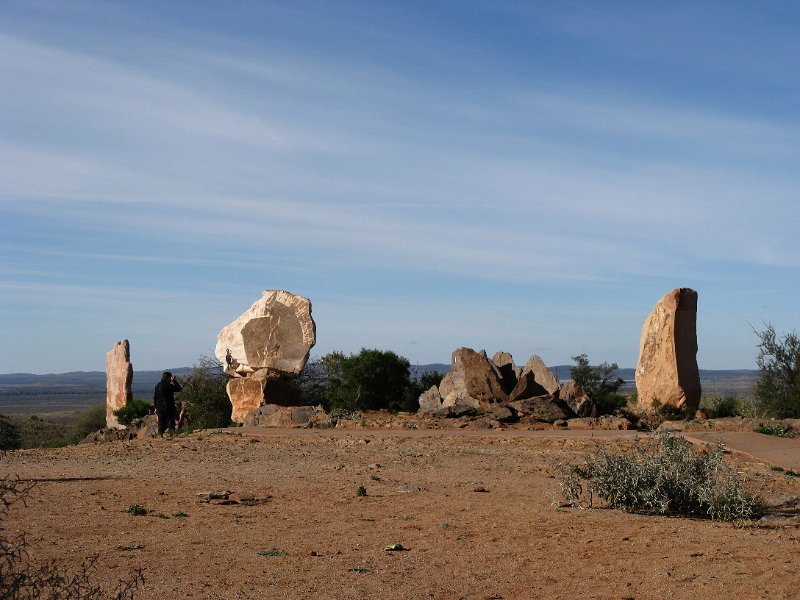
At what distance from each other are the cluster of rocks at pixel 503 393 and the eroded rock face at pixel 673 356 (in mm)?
1840

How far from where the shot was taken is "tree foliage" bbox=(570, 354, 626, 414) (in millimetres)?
24438

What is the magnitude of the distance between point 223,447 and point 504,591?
10.5 m

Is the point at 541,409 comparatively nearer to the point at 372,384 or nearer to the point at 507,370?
the point at 507,370

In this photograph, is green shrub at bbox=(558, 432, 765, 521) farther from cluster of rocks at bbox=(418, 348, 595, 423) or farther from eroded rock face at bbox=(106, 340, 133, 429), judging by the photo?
eroded rock face at bbox=(106, 340, 133, 429)

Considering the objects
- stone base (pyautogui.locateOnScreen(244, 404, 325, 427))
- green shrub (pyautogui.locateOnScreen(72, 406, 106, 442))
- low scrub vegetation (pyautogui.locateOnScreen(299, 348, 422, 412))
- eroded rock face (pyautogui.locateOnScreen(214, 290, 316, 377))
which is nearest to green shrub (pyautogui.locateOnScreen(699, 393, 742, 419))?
low scrub vegetation (pyautogui.locateOnScreen(299, 348, 422, 412))

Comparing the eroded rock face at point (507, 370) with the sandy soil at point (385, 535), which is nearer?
the sandy soil at point (385, 535)

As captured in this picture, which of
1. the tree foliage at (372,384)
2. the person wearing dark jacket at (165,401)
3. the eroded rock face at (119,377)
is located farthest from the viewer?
the eroded rock face at (119,377)

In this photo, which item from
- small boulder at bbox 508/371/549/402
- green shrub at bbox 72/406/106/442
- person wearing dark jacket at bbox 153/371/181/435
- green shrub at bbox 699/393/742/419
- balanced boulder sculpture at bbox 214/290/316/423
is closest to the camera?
person wearing dark jacket at bbox 153/371/181/435

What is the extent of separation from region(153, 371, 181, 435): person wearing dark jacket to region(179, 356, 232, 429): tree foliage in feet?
15.5

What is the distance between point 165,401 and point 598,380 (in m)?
12.2

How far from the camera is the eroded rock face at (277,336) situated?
22812mm

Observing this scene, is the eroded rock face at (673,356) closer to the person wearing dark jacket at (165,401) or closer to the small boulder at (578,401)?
the small boulder at (578,401)

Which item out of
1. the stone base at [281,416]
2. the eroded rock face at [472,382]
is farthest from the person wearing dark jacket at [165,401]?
the eroded rock face at [472,382]

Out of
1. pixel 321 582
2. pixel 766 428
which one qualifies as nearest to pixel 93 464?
pixel 321 582
